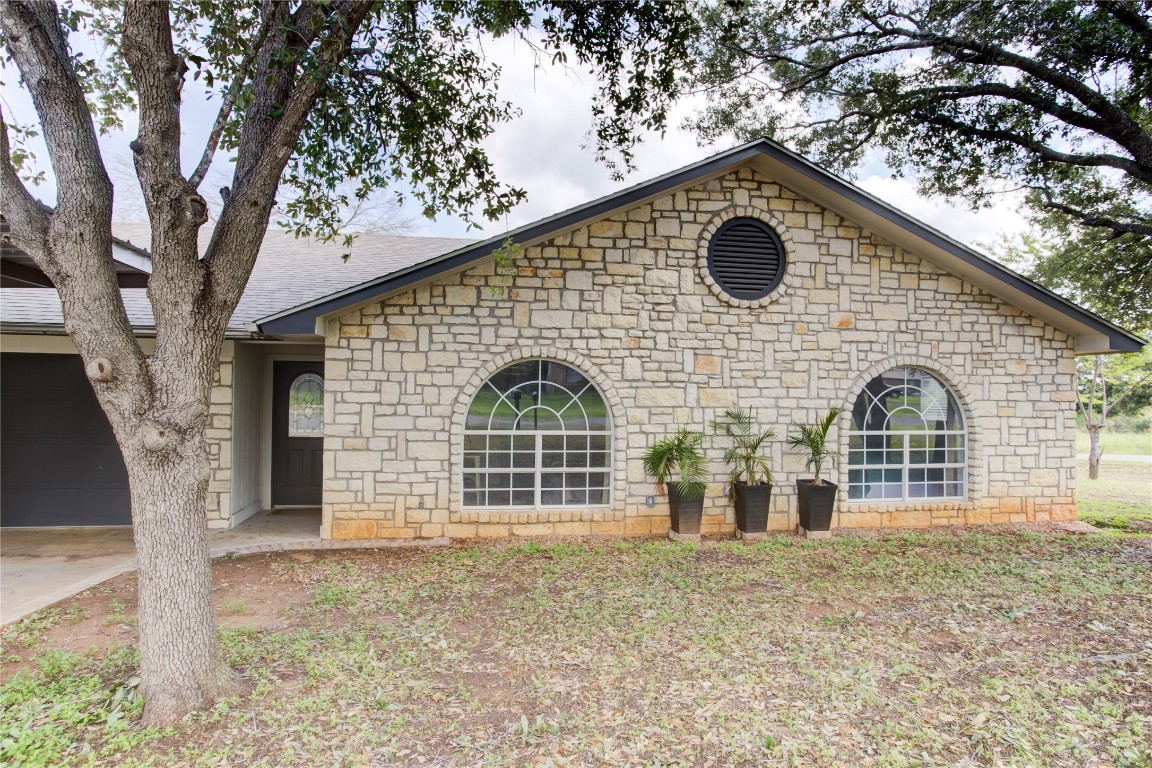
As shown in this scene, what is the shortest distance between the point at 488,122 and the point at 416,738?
18.9ft

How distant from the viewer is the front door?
867 cm

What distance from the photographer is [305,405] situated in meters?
8.74

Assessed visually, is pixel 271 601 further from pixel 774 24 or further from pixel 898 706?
pixel 774 24

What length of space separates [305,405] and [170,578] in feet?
19.0

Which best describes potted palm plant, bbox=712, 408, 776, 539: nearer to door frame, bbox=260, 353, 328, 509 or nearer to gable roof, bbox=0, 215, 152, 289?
door frame, bbox=260, 353, 328, 509

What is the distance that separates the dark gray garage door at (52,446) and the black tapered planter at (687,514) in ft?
23.7

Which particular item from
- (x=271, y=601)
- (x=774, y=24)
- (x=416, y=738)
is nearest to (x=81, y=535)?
(x=271, y=601)

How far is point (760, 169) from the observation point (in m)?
7.63

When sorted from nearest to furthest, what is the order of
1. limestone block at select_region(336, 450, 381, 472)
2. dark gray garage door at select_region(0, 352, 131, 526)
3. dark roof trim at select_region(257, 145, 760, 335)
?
dark roof trim at select_region(257, 145, 760, 335)
limestone block at select_region(336, 450, 381, 472)
dark gray garage door at select_region(0, 352, 131, 526)

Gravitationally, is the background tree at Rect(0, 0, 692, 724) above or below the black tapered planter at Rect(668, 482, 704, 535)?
above

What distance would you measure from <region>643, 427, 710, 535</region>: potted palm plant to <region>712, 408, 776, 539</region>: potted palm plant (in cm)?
41

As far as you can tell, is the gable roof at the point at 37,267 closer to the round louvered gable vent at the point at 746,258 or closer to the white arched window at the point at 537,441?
the white arched window at the point at 537,441

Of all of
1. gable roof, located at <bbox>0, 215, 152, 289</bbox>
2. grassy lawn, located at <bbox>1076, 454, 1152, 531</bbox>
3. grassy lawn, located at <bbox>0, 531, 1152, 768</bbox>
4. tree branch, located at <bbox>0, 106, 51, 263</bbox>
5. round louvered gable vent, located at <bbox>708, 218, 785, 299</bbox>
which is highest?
round louvered gable vent, located at <bbox>708, 218, 785, 299</bbox>

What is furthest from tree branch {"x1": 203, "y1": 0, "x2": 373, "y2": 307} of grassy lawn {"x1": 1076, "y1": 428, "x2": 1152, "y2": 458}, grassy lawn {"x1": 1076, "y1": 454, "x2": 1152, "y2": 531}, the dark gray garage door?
grassy lawn {"x1": 1076, "y1": 428, "x2": 1152, "y2": 458}
